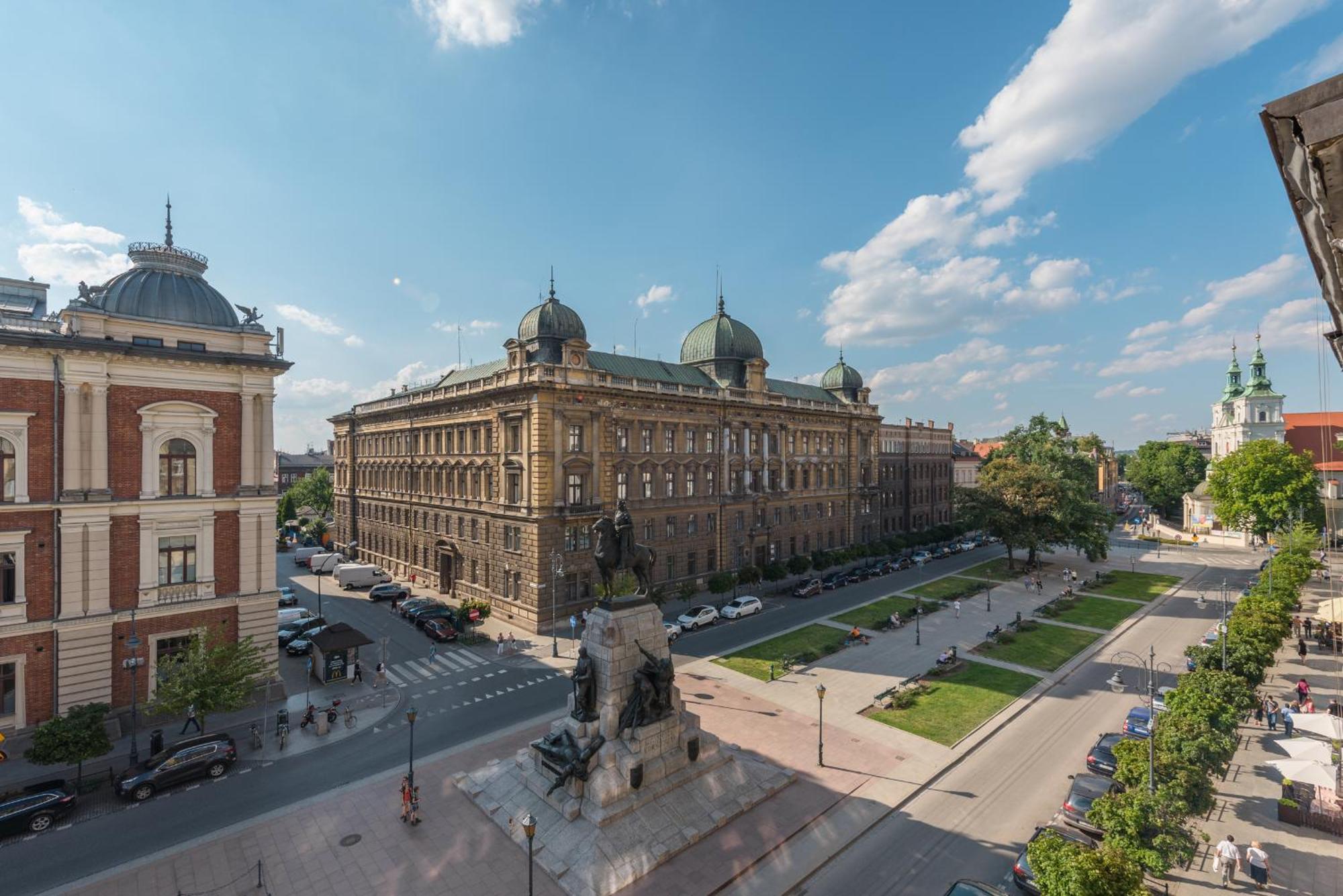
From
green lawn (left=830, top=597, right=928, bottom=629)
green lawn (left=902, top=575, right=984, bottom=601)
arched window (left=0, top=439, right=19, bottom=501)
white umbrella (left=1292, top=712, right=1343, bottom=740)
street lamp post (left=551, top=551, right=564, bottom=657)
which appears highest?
arched window (left=0, top=439, right=19, bottom=501)

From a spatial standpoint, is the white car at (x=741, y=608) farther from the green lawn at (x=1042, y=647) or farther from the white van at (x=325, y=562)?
the white van at (x=325, y=562)

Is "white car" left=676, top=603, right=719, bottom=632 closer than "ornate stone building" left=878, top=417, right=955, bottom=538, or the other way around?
"white car" left=676, top=603, right=719, bottom=632

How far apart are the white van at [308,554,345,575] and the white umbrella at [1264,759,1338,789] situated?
203 feet

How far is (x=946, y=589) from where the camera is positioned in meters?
49.7

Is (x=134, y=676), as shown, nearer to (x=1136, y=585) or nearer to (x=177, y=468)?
(x=177, y=468)

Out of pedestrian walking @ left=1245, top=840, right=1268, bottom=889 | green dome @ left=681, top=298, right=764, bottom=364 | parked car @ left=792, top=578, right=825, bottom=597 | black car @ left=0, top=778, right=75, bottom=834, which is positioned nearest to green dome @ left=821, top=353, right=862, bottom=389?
green dome @ left=681, top=298, right=764, bottom=364

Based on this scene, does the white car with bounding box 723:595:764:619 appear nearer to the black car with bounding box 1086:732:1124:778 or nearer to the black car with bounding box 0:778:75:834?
the black car with bounding box 1086:732:1124:778

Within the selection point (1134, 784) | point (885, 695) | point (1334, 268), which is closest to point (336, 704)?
point (885, 695)

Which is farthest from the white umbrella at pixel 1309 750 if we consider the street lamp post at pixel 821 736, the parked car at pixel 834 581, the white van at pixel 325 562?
the white van at pixel 325 562

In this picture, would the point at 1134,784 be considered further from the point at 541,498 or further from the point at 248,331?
the point at 248,331

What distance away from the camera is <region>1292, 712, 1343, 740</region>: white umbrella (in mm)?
19250

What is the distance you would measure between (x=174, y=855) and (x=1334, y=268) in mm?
26595

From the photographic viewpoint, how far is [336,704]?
26.7 meters

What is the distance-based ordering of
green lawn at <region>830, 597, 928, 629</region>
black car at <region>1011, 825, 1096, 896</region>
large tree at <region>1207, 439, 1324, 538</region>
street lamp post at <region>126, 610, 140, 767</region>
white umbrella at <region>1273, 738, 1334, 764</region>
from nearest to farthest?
black car at <region>1011, 825, 1096, 896</region>, white umbrella at <region>1273, 738, 1334, 764</region>, street lamp post at <region>126, 610, 140, 767</region>, green lawn at <region>830, 597, 928, 629</region>, large tree at <region>1207, 439, 1324, 538</region>
